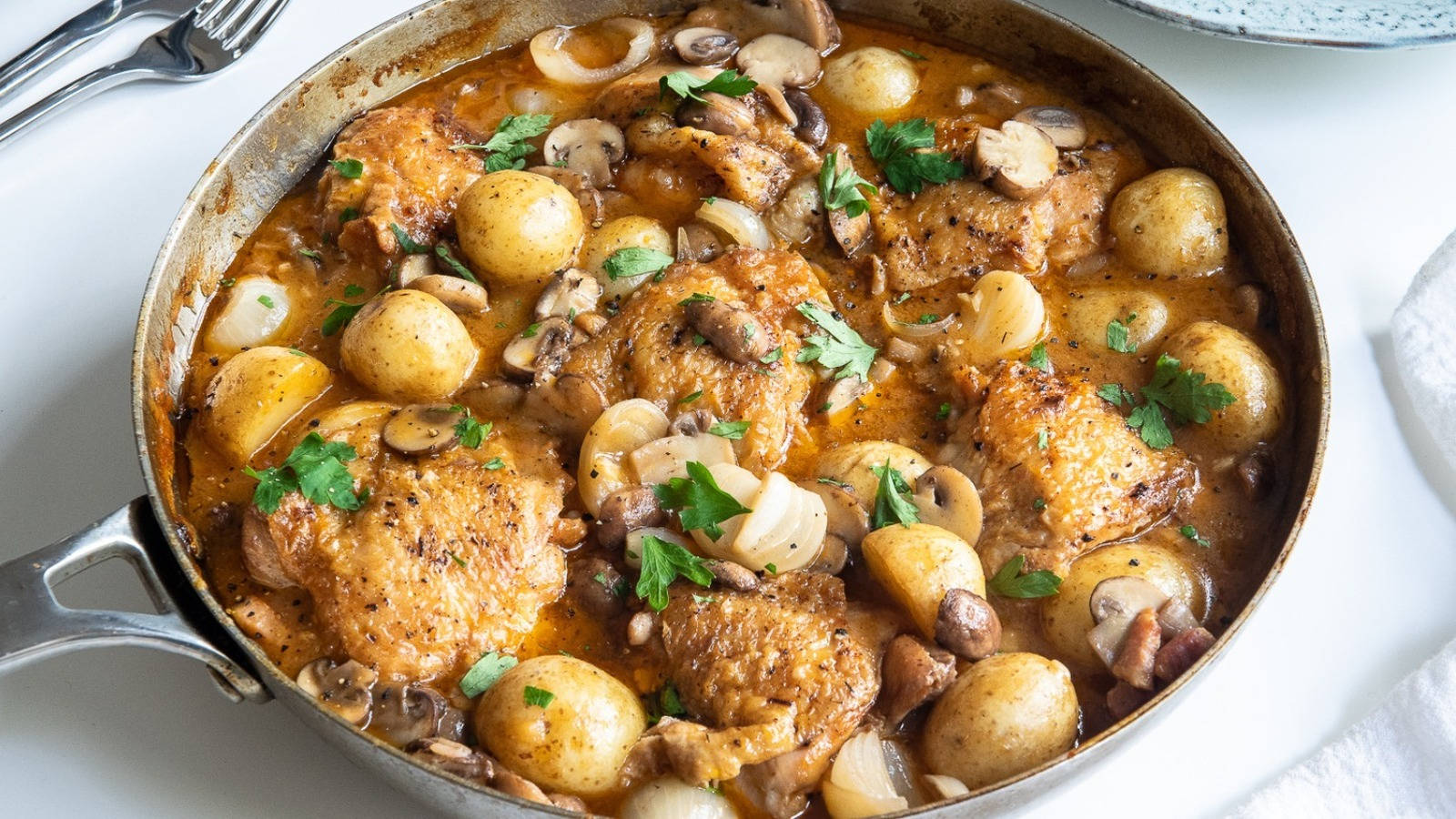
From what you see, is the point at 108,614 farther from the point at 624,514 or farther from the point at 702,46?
the point at 702,46

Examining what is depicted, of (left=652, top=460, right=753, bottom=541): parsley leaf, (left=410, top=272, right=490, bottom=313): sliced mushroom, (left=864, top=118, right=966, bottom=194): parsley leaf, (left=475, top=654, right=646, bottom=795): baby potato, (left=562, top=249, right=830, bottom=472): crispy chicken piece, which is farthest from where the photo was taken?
(left=864, top=118, right=966, bottom=194): parsley leaf

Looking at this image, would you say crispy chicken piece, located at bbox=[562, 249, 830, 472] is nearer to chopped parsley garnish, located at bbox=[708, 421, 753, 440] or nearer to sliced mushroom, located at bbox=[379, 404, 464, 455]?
chopped parsley garnish, located at bbox=[708, 421, 753, 440]

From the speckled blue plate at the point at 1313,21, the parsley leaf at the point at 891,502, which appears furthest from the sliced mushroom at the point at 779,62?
the parsley leaf at the point at 891,502

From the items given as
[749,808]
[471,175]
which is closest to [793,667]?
[749,808]

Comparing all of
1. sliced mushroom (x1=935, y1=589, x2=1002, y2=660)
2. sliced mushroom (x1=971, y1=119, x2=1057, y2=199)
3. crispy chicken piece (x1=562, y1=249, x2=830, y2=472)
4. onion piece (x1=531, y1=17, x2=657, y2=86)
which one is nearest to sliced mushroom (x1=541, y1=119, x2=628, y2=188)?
onion piece (x1=531, y1=17, x2=657, y2=86)

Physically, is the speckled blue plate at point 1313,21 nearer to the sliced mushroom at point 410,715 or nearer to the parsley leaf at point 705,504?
the parsley leaf at point 705,504
